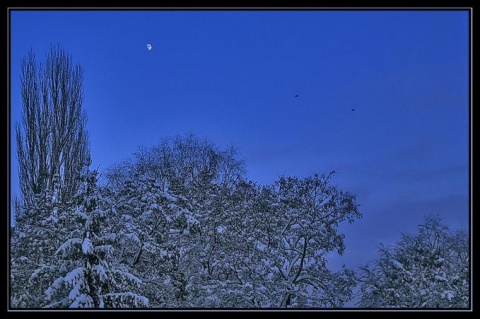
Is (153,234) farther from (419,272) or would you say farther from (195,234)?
(419,272)

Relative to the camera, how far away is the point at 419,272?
5156 millimetres

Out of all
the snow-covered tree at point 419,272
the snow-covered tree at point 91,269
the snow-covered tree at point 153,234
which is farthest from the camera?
the snow-covered tree at point 153,234

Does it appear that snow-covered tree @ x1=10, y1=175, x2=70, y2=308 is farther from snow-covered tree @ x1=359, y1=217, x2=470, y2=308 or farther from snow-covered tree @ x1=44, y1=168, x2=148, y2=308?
snow-covered tree @ x1=359, y1=217, x2=470, y2=308

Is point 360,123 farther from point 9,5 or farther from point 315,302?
point 9,5

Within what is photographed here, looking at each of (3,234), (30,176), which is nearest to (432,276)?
(3,234)

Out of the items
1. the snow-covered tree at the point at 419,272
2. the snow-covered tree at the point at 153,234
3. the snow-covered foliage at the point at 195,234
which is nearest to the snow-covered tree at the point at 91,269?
the snow-covered foliage at the point at 195,234

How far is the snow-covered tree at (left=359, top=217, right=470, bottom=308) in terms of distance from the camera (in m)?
4.75

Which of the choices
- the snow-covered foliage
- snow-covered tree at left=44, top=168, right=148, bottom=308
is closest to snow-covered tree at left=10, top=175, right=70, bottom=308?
the snow-covered foliage

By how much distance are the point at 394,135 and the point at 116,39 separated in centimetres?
327

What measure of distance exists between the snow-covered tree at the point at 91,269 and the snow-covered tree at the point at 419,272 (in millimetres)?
2485

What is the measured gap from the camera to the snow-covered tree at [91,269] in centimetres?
400

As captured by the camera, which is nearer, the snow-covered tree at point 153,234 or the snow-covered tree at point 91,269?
the snow-covered tree at point 91,269

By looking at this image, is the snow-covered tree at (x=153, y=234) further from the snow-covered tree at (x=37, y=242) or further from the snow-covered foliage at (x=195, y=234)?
the snow-covered tree at (x=37, y=242)

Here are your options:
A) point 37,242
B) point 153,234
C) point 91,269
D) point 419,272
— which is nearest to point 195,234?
point 153,234
